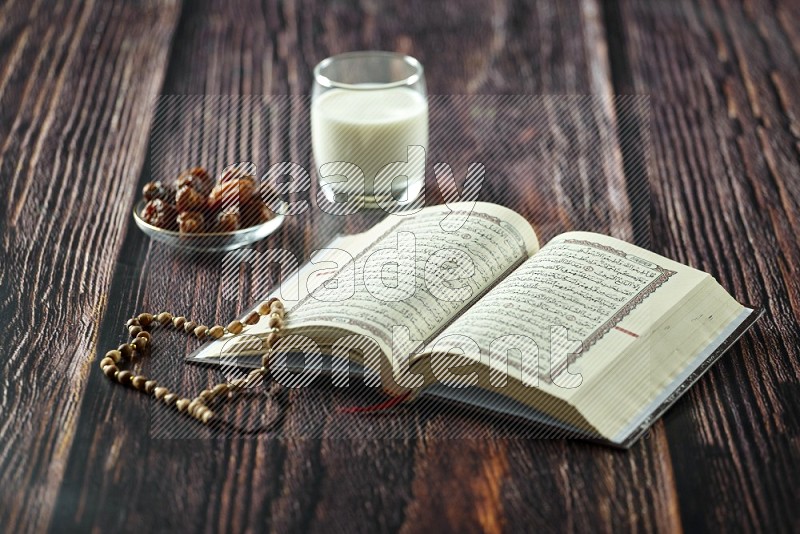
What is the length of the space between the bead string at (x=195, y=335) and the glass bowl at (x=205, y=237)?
0.39 ft

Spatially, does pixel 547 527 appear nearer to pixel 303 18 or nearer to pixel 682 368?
pixel 682 368

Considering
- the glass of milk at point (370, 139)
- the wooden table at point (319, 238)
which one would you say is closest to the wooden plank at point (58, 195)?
the wooden table at point (319, 238)

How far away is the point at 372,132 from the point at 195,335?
36 centimetres

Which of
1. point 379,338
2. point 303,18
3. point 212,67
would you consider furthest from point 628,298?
point 303,18

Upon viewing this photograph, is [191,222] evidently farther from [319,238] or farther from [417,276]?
[417,276]

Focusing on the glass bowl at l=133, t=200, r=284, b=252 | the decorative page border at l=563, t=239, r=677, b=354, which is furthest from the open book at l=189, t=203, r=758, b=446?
the glass bowl at l=133, t=200, r=284, b=252

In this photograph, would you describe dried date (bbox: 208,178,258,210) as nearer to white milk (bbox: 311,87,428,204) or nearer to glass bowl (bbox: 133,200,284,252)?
glass bowl (bbox: 133,200,284,252)

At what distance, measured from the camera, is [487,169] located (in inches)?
53.0

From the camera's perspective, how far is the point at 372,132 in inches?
47.8

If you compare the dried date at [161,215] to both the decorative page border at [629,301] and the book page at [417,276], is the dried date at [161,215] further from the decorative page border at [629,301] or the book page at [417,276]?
the decorative page border at [629,301]

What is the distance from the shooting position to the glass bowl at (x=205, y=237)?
110 cm

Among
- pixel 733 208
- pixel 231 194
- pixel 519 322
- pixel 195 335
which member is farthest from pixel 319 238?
pixel 733 208

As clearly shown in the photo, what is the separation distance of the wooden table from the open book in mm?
30

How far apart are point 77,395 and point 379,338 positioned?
26cm
